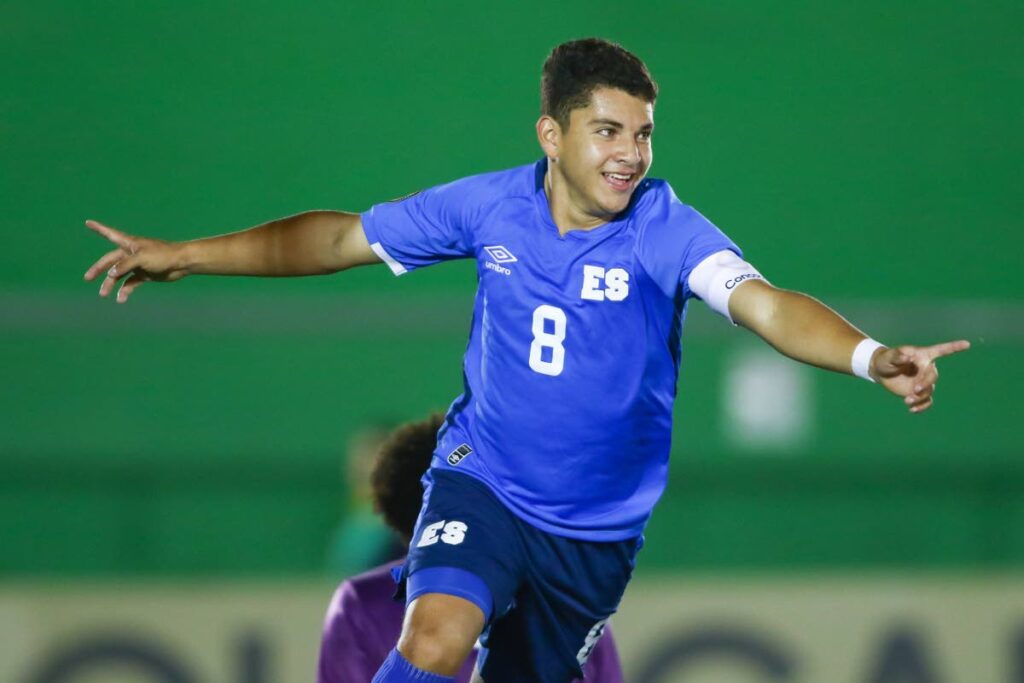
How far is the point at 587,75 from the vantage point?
12.3 ft

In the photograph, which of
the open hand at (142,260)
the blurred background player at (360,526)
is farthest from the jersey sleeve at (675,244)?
the blurred background player at (360,526)

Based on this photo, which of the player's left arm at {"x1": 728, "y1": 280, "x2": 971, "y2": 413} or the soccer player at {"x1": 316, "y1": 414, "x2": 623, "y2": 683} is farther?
the soccer player at {"x1": 316, "y1": 414, "x2": 623, "y2": 683}

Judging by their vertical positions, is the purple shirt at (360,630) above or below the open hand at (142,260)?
below

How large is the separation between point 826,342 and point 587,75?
93 centimetres

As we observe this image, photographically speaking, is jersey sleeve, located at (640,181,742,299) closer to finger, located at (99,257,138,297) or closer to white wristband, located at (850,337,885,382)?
white wristband, located at (850,337,885,382)

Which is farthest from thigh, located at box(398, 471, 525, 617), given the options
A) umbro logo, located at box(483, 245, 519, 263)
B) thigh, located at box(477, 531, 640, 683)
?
umbro logo, located at box(483, 245, 519, 263)

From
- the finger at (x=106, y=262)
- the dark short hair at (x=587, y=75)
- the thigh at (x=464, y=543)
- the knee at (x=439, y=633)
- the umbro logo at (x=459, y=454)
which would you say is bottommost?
the knee at (x=439, y=633)

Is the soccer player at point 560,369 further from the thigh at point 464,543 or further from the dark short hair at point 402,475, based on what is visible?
the dark short hair at point 402,475

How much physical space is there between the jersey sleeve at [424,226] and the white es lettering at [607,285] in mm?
381

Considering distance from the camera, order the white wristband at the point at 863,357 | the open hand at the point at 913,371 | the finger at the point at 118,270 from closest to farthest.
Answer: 1. the open hand at the point at 913,371
2. the white wristband at the point at 863,357
3. the finger at the point at 118,270

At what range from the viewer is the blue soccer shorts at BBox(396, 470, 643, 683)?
3559 millimetres

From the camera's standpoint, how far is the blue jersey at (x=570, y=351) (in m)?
3.65

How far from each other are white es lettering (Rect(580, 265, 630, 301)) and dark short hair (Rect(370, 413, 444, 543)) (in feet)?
2.50

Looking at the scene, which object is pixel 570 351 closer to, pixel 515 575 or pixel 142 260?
pixel 515 575
